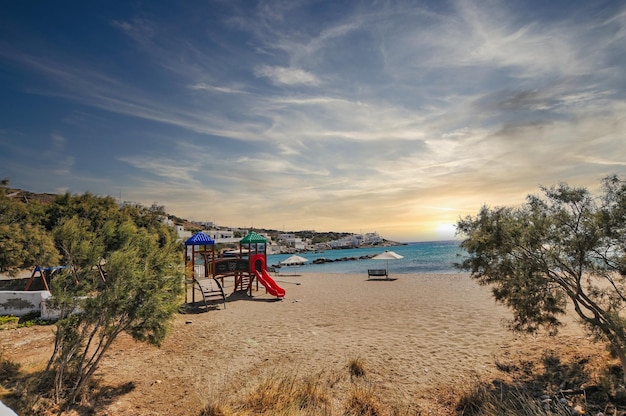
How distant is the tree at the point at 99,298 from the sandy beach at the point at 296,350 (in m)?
1.18

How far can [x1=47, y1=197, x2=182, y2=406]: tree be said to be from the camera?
247 inches

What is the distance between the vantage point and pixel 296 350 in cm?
963

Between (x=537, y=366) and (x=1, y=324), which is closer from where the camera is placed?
(x=537, y=366)

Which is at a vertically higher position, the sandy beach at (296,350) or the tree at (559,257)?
the tree at (559,257)

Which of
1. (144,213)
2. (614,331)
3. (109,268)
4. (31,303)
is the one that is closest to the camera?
(614,331)

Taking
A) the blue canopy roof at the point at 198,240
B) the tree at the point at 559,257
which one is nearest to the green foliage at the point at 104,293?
the tree at the point at 559,257

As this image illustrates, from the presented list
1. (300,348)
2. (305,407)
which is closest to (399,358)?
(300,348)

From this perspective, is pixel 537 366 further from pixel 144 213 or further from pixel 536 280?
pixel 144 213

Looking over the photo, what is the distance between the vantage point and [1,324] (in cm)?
1139

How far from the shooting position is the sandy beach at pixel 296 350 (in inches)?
283

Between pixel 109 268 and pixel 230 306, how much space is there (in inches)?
429

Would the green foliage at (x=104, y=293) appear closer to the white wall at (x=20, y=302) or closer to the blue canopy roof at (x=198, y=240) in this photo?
the white wall at (x=20, y=302)

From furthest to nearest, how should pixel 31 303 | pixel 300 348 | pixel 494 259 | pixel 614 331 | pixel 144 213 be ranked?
pixel 144 213, pixel 31 303, pixel 300 348, pixel 494 259, pixel 614 331

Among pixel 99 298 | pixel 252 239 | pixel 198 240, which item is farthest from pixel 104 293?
pixel 252 239
